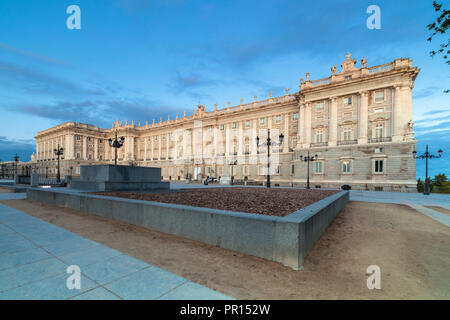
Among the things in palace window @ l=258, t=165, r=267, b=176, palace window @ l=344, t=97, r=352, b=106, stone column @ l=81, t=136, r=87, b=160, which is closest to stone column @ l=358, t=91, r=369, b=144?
palace window @ l=344, t=97, r=352, b=106

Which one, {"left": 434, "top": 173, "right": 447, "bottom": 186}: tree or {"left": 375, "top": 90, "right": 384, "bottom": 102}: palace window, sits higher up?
{"left": 375, "top": 90, "right": 384, "bottom": 102}: palace window

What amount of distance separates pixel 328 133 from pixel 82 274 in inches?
1385

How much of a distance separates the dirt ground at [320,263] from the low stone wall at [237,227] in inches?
6.7

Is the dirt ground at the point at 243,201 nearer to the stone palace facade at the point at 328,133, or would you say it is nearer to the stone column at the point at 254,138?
the stone palace facade at the point at 328,133

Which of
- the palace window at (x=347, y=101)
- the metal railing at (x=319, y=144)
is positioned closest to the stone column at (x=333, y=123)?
the metal railing at (x=319, y=144)

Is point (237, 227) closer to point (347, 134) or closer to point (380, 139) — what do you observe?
point (380, 139)

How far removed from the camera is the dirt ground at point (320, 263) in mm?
2965

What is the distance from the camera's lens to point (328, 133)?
3222cm

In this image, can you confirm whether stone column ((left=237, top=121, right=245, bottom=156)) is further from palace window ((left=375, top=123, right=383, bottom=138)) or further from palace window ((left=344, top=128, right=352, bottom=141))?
palace window ((left=375, top=123, right=383, bottom=138))

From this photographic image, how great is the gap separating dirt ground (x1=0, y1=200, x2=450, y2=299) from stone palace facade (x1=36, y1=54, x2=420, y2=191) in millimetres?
25865

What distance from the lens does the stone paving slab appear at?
265cm

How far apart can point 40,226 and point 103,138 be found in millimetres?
80763
